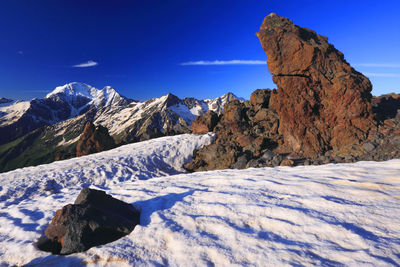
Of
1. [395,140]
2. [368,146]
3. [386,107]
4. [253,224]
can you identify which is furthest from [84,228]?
[386,107]

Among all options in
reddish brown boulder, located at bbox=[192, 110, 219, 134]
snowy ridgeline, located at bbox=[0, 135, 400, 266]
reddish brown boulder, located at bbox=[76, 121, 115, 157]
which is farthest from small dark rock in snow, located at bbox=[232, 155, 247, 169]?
reddish brown boulder, located at bbox=[76, 121, 115, 157]

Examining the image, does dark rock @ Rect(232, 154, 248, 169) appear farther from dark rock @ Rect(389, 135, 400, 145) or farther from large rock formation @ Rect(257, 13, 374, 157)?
dark rock @ Rect(389, 135, 400, 145)

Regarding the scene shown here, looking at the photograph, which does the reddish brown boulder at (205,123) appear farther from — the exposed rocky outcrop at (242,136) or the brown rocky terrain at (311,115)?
the brown rocky terrain at (311,115)

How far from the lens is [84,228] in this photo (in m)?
3.97

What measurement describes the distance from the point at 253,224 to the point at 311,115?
16566 millimetres

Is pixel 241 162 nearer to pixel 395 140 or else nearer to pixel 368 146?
pixel 368 146

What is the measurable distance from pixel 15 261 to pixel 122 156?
17.6 meters

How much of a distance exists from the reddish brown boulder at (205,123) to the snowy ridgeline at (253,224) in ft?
66.1

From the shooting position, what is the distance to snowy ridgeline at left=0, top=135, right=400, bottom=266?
320 centimetres

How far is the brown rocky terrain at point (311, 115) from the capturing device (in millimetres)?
14477

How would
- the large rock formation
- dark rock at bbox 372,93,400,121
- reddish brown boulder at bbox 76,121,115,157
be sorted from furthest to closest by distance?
reddish brown boulder at bbox 76,121,115,157
dark rock at bbox 372,93,400,121
the large rock formation

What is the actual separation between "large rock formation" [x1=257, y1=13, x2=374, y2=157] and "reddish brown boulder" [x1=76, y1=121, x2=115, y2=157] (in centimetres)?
2748

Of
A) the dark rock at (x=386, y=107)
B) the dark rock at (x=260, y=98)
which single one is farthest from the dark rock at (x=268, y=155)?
the dark rock at (x=386, y=107)

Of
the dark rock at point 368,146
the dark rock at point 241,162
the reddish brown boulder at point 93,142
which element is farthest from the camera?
the reddish brown boulder at point 93,142
